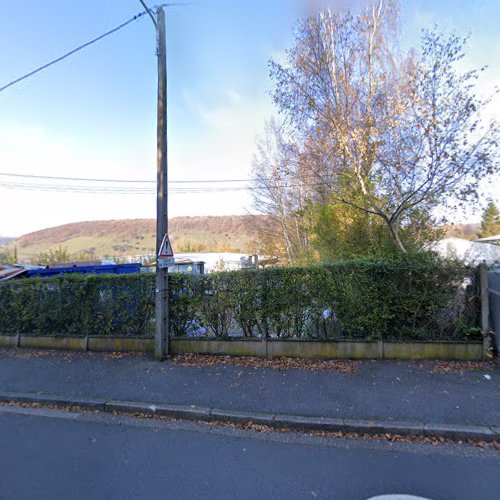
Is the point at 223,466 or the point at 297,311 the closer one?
the point at 223,466

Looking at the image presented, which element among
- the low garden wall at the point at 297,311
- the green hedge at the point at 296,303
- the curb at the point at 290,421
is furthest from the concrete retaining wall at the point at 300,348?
the curb at the point at 290,421

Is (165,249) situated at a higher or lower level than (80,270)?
higher

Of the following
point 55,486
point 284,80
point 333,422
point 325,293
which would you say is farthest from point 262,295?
point 284,80

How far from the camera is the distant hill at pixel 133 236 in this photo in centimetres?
4603

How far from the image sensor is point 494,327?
A: 16.7 ft

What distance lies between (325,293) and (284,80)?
629 centimetres

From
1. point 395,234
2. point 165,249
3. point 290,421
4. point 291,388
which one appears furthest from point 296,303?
point 395,234

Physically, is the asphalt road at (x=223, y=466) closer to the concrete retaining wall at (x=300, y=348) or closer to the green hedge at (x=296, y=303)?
the concrete retaining wall at (x=300, y=348)

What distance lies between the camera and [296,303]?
18.2 ft

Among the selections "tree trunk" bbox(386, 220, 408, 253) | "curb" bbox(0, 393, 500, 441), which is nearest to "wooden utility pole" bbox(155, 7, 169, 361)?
"curb" bbox(0, 393, 500, 441)

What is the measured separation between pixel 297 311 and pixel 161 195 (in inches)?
130

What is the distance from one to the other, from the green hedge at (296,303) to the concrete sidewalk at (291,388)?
70 cm

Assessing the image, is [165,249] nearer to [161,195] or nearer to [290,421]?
[161,195]

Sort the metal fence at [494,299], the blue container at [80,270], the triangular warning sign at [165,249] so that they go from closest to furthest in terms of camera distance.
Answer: the metal fence at [494,299] → the triangular warning sign at [165,249] → the blue container at [80,270]
